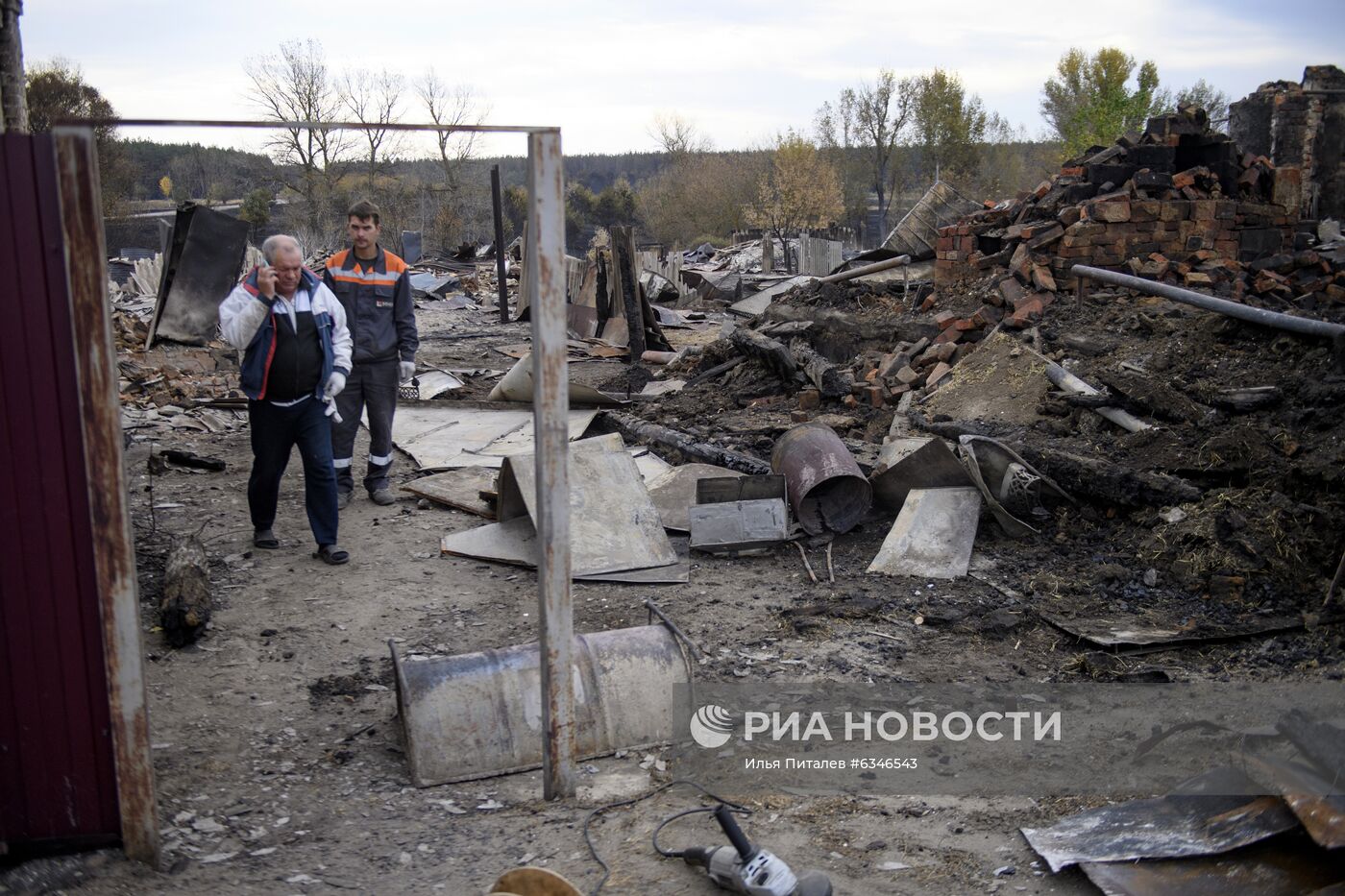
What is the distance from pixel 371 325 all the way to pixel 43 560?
3.83 metres

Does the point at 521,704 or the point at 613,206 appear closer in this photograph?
the point at 521,704

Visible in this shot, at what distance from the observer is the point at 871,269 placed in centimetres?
1263

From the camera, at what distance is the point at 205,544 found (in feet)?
19.8

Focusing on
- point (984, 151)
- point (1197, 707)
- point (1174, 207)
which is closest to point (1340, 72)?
point (1174, 207)

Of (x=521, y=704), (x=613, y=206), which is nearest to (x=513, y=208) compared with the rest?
(x=613, y=206)

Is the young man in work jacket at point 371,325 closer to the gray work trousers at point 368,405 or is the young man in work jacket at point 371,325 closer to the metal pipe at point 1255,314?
the gray work trousers at point 368,405

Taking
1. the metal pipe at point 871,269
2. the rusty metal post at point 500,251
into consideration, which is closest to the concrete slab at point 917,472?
the metal pipe at point 871,269

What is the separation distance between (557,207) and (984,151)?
60.6 m

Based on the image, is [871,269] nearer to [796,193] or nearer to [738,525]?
[738,525]

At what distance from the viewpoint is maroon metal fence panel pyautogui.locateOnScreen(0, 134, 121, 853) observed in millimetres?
2613

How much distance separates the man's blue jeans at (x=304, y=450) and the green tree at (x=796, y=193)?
124ft

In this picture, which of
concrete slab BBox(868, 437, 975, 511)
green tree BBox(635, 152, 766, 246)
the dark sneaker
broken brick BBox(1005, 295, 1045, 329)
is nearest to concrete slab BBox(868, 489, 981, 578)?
concrete slab BBox(868, 437, 975, 511)

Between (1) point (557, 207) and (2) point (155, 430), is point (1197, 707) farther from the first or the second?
(2) point (155, 430)

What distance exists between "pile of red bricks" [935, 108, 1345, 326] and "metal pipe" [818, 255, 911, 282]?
1527 millimetres
